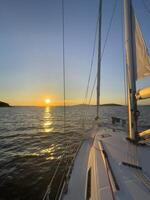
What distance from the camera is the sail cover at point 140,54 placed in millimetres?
5727

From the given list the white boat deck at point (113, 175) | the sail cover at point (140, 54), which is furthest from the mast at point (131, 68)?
the white boat deck at point (113, 175)

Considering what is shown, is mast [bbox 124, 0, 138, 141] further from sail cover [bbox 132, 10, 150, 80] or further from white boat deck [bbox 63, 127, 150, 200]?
white boat deck [bbox 63, 127, 150, 200]

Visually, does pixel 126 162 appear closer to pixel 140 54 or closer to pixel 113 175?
pixel 113 175

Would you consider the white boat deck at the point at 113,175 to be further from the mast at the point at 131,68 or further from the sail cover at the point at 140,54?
the sail cover at the point at 140,54

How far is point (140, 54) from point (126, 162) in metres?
3.53

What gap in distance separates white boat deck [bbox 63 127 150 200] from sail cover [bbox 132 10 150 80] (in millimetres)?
2452

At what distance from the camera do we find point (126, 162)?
184 inches

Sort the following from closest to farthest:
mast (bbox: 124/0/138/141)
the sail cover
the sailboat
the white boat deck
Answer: the white boat deck, the sailboat, the sail cover, mast (bbox: 124/0/138/141)

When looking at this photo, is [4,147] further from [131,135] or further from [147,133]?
[147,133]

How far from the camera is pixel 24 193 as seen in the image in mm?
7363

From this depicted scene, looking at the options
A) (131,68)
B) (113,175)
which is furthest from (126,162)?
(131,68)

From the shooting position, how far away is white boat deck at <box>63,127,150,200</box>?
11.0ft

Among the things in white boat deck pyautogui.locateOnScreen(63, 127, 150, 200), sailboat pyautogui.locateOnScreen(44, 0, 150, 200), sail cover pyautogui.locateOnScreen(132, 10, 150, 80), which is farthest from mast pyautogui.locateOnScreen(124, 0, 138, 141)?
white boat deck pyautogui.locateOnScreen(63, 127, 150, 200)

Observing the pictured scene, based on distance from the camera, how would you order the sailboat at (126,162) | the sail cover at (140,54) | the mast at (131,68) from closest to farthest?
the sailboat at (126,162) < the sail cover at (140,54) < the mast at (131,68)
